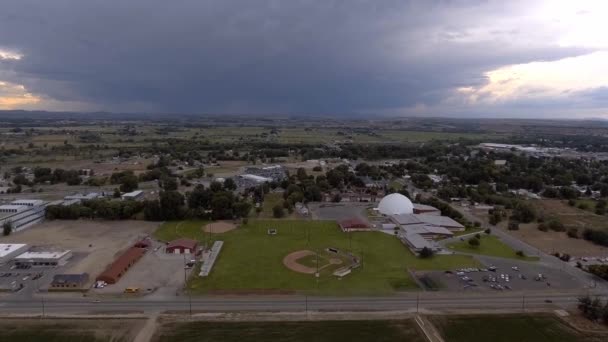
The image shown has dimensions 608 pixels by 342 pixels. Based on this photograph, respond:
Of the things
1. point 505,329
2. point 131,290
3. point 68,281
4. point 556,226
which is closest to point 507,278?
point 505,329

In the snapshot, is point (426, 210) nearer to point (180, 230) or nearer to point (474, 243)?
point (474, 243)

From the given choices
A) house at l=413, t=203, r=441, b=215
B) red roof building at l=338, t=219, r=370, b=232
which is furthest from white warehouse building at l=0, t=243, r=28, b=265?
house at l=413, t=203, r=441, b=215

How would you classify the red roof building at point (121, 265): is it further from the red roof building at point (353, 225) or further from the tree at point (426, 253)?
the tree at point (426, 253)

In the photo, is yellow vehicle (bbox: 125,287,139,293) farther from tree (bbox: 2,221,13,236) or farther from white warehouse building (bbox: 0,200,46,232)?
white warehouse building (bbox: 0,200,46,232)

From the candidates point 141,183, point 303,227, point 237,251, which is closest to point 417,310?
point 237,251

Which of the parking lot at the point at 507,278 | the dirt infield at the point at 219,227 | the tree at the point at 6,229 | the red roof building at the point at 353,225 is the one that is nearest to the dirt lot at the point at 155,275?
the dirt infield at the point at 219,227
